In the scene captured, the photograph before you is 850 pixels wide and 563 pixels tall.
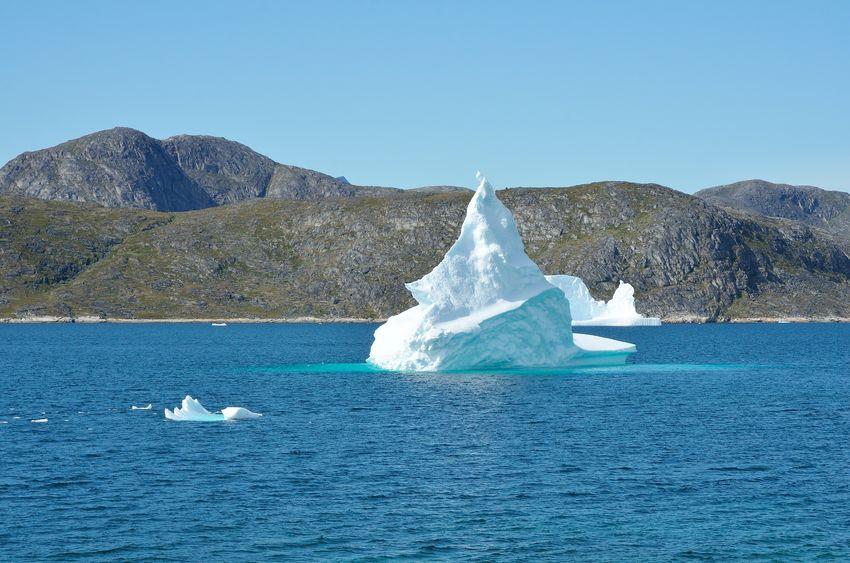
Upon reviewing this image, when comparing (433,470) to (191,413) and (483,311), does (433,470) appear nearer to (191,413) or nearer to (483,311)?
(191,413)

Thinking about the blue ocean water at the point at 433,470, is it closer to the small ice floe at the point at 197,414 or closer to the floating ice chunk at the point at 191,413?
the small ice floe at the point at 197,414

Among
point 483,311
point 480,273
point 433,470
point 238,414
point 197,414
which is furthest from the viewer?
point 480,273

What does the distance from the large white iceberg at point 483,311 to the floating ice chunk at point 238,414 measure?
24.7 metres

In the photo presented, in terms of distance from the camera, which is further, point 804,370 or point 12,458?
point 804,370

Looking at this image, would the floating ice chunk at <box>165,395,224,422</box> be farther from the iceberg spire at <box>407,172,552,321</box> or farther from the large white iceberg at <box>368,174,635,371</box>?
the iceberg spire at <box>407,172,552,321</box>

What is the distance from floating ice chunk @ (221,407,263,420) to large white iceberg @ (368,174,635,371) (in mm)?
24709

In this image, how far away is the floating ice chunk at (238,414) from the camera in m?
64.4

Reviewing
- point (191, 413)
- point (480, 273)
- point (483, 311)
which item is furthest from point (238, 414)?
point (480, 273)

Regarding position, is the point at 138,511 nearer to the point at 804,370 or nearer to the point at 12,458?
the point at 12,458

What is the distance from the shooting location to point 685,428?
205 ft

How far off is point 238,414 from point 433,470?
21.5 metres

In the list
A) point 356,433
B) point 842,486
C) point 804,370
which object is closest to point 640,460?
point 842,486

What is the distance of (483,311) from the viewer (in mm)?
87938

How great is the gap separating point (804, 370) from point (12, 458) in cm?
8850
